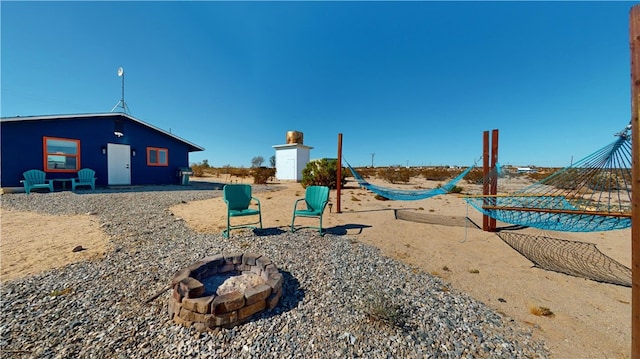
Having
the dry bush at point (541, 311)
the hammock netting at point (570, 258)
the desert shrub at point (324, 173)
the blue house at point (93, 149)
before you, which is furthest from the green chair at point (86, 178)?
the hammock netting at point (570, 258)

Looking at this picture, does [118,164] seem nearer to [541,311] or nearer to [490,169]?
[490,169]

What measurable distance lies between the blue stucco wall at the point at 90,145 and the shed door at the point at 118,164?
0.17 metres

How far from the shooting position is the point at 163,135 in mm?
11953

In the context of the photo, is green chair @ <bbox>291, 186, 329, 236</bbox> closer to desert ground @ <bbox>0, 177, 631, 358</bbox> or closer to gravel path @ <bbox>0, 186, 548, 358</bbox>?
desert ground @ <bbox>0, 177, 631, 358</bbox>

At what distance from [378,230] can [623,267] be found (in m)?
3.25

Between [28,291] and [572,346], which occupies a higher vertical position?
[28,291]

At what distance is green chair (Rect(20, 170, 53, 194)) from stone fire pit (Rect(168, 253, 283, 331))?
9.95 m

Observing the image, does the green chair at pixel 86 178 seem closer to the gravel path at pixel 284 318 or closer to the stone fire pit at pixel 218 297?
the gravel path at pixel 284 318

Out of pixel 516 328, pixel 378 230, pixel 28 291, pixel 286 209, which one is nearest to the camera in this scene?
pixel 516 328

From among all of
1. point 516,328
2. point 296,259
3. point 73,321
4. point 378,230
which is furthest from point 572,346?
point 73,321

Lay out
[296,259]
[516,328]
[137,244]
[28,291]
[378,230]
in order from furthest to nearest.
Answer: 1. [378,230]
2. [137,244]
3. [296,259]
4. [28,291]
5. [516,328]

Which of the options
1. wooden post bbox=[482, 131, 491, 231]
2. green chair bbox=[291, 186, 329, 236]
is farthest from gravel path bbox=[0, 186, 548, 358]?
wooden post bbox=[482, 131, 491, 231]

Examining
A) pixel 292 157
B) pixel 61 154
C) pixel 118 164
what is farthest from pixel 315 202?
pixel 292 157

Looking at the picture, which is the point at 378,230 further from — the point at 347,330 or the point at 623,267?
the point at 623,267
